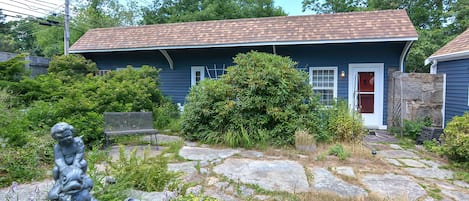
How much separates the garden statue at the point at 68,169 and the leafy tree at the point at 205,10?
1641 centimetres

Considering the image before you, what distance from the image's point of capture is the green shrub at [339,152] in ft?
14.7

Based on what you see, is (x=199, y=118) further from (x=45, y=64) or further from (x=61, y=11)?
(x=61, y=11)

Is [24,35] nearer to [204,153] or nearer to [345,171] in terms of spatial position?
[204,153]

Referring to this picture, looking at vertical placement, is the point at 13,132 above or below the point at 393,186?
above

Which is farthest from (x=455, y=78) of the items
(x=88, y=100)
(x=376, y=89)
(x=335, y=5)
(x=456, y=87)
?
(x=335, y=5)

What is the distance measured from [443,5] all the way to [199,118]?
16.3 metres

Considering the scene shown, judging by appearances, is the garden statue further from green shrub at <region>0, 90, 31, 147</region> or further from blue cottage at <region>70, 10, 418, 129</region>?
blue cottage at <region>70, 10, 418, 129</region>

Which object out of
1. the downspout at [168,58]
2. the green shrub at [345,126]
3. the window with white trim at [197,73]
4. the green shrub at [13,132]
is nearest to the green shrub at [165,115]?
the window with white trim at [197,73]

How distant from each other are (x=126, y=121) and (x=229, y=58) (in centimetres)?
461

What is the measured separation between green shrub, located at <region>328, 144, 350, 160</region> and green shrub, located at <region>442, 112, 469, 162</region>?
1566 millimetres

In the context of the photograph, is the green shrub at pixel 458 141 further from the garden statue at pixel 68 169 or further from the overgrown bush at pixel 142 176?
the garden statue at pixel 68 169

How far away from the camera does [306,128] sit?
541 cm

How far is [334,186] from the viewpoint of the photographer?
3264mm

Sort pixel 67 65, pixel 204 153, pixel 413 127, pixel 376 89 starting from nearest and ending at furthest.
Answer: pixel 204 153 → pixel 413 127 → pixel 376 89 → pixel 67 65
